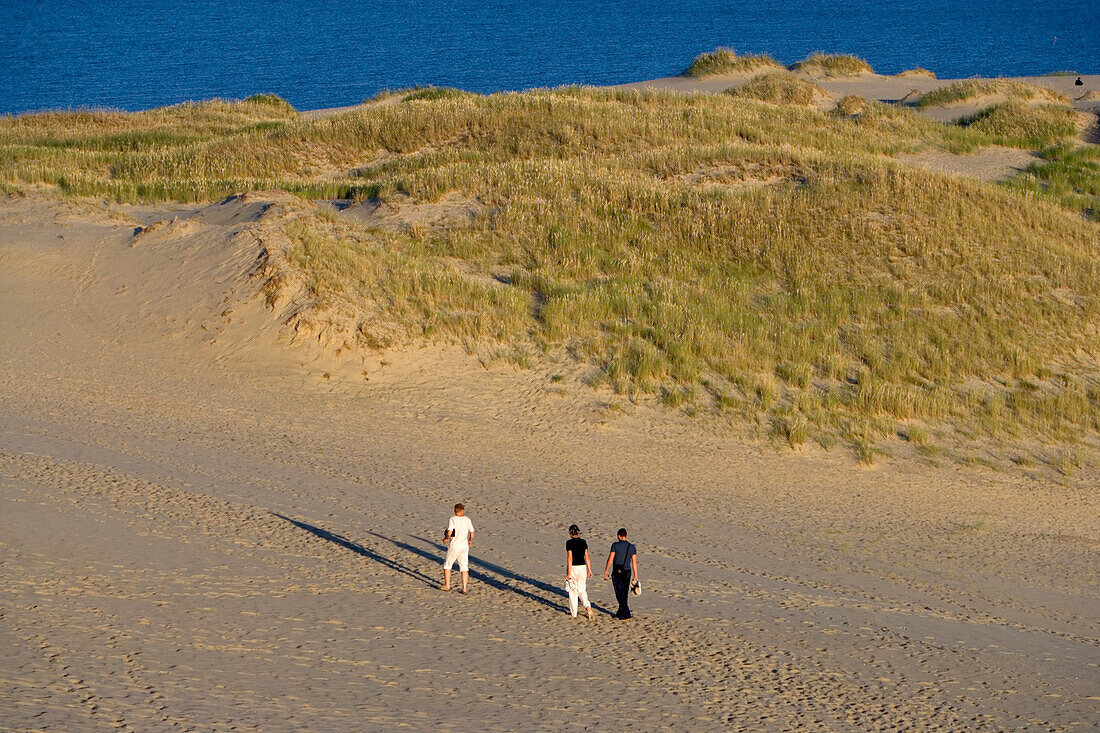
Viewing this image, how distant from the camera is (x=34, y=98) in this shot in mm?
82688

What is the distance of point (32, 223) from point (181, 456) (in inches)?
444

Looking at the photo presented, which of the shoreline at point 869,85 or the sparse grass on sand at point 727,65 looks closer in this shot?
the shoreline at point 869,85

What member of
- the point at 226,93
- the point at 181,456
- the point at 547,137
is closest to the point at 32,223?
the point at 181,456

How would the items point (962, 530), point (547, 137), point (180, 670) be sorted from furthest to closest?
point (547, 137), point (962, 530), point (180, 670)

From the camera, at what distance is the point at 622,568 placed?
35.4 ft

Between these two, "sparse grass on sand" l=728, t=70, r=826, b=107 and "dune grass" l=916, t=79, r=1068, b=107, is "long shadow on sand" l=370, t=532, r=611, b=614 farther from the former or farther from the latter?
"dune grass" l=916, t=79, r=1068, b=107

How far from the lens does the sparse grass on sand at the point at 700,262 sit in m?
19.5

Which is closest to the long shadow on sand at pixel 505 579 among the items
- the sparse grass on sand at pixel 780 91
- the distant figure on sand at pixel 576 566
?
the distant figure on sand at pixel 576 566

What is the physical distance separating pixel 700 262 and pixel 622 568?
46.4 feet

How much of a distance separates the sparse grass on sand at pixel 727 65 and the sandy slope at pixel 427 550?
4178 centimetres

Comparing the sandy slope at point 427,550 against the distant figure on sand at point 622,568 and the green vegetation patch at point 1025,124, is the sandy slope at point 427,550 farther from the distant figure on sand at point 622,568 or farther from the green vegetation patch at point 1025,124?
the green vegetation patch at point 1025,124

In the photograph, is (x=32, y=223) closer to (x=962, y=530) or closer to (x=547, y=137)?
(x=547, y=137)

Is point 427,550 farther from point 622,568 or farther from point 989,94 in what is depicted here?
point 989,94

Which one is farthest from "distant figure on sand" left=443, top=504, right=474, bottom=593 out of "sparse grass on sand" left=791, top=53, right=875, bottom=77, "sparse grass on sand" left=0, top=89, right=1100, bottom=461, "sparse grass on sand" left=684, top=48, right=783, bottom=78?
"sparse grass on sand" left=791, top=53, right=875, bottom=77
